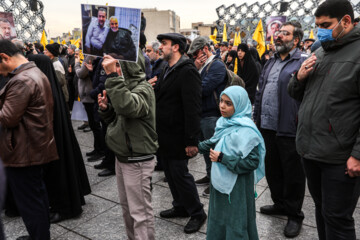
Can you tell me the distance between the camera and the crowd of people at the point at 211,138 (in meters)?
2.08

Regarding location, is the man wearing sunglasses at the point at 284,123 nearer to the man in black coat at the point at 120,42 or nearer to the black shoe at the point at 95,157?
the man in black coat at the point at 120,42

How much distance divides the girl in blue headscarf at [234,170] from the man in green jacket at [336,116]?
0.44 metres

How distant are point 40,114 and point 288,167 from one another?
2524mm

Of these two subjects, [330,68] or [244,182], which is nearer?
[330,68]

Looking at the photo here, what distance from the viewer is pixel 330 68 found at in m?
2.10

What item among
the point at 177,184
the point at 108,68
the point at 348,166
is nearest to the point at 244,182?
the point at 348,166

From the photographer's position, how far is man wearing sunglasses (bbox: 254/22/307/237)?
307 centimetres

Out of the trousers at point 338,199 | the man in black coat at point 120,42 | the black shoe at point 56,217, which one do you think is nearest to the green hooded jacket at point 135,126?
the man in black coat at point 120,42

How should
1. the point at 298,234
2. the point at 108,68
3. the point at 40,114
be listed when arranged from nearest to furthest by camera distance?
1. the point at 108,68
2. the point at 40,114
3. the point at 298,234

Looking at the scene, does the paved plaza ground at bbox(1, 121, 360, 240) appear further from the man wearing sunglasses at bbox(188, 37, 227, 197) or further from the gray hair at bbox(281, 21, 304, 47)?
the gray hair at bbox(281, 21, 304, 47)

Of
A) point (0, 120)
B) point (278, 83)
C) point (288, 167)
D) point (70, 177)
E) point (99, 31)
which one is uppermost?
point (99, 31)

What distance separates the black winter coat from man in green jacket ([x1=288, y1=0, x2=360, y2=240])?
1118 millimetres

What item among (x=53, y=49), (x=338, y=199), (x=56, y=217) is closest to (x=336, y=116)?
(x=338, y=199)

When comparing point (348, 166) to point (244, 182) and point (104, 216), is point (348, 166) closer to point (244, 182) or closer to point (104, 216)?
point (244, 182)
